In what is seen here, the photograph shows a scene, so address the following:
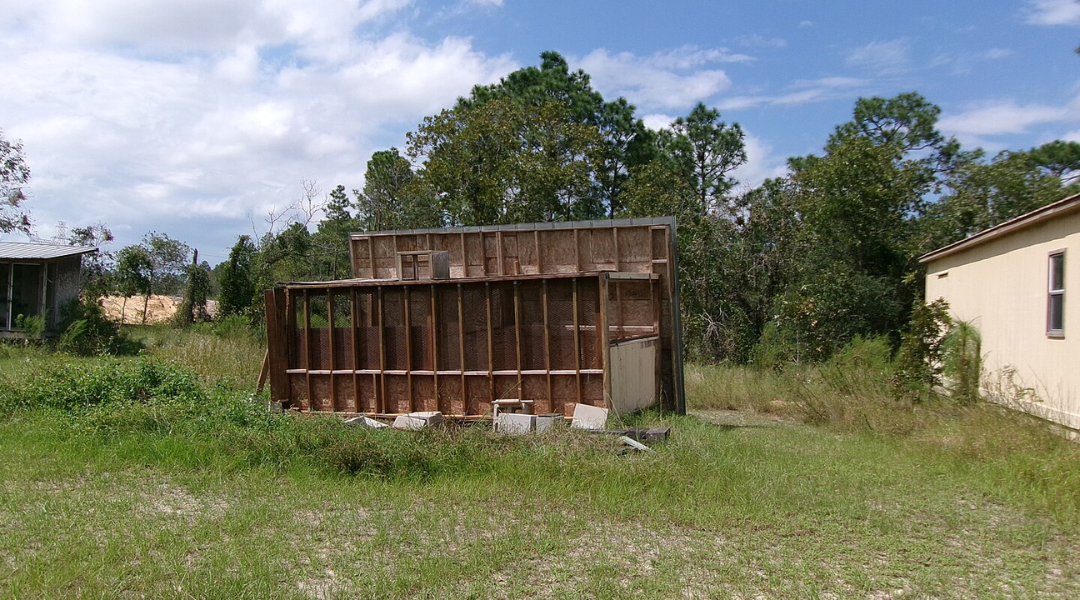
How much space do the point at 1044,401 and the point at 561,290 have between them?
22.7 ft

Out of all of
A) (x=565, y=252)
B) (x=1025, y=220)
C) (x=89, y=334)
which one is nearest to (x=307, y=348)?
(x=565, y=252)

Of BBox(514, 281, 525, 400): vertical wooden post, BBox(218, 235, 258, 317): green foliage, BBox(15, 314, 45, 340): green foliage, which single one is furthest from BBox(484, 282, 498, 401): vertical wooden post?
BBox(218, 235, 258, 317): green foliage

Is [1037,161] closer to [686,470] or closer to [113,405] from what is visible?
[686,470]

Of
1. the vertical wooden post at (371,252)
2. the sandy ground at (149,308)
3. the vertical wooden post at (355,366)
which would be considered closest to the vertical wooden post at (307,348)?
the vertical wooden post at (355,366)

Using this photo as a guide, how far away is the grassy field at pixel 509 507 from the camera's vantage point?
18.4 feet

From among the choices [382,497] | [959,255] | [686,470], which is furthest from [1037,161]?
[382,497]

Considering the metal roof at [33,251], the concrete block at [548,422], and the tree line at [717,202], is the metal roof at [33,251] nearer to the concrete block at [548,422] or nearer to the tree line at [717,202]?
the tree line at [717,202]

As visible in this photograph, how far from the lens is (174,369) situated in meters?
13.5

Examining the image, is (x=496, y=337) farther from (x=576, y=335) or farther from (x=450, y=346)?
(x=576, y=335)

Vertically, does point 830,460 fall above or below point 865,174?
below

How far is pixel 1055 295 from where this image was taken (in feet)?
37.8

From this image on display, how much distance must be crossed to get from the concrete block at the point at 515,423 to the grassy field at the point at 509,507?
1.10 meters

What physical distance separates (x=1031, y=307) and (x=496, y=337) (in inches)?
311

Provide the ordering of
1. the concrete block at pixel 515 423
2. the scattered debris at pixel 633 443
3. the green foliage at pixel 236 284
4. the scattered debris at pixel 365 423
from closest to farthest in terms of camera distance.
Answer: the scattered debris at pixel 633 443 → the concrete block at pixel 515 423 → the scattered debris at pixel 365 423 → the green foliage at pixel 236 284
